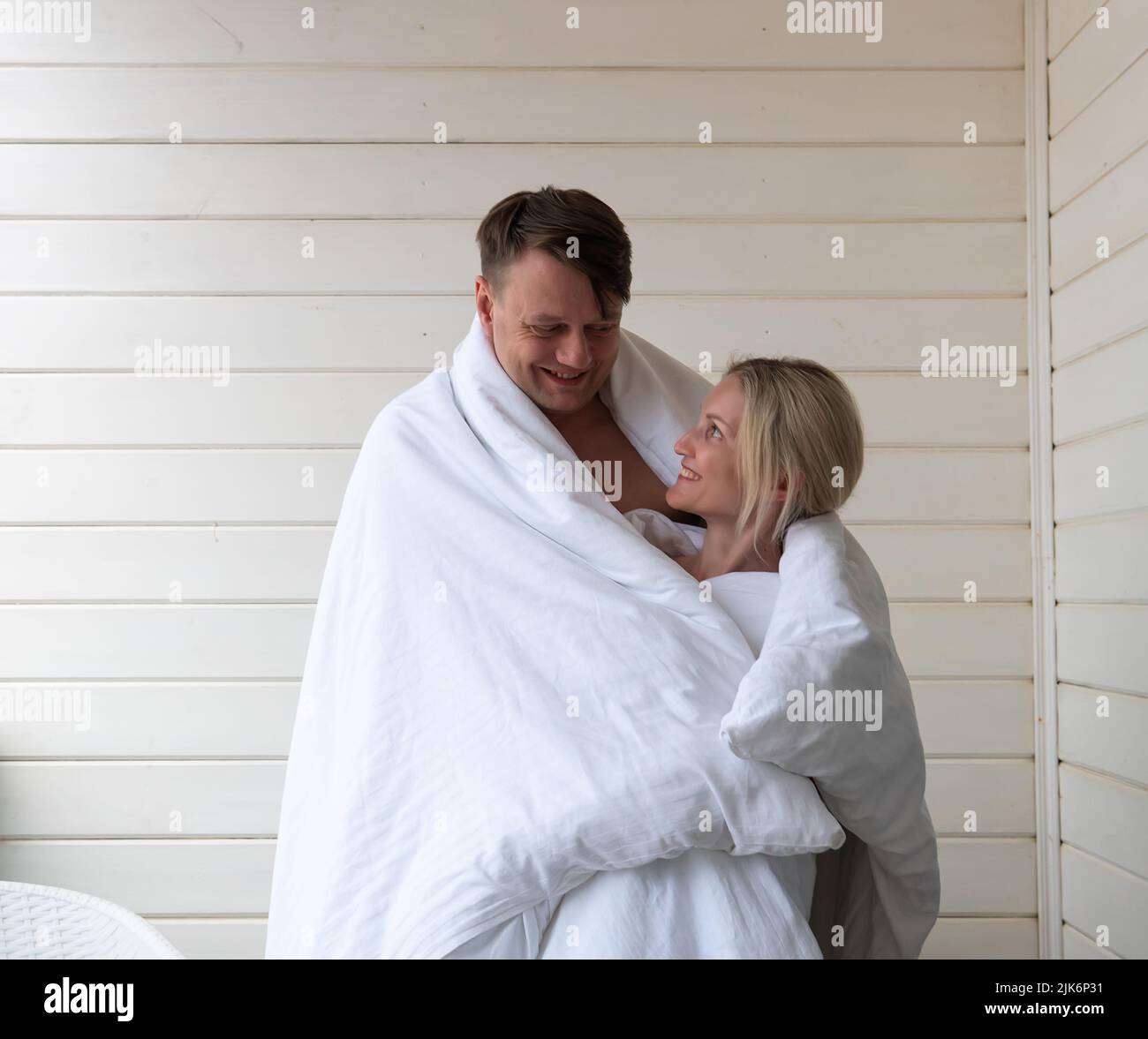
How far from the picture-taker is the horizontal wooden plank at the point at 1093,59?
1.79 m

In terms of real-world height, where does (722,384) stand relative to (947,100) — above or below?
below

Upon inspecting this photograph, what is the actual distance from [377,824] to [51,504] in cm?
138

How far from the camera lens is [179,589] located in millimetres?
2244

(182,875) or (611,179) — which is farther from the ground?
(611,179)

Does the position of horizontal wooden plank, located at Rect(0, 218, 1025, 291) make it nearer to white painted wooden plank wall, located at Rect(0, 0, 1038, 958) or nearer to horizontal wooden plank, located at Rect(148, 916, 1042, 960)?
white painted wooden plank wall, located at Rect(0, 0, 1038, 958)

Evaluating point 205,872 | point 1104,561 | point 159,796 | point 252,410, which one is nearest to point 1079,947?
point 1104,561

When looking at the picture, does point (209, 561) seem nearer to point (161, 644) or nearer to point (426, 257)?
point (161, 644)

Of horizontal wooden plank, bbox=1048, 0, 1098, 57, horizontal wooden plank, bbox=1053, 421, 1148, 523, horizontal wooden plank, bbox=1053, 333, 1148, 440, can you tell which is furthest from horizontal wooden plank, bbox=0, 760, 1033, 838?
horizontal wooden plank, bbox=1048, 0, 1098, 57

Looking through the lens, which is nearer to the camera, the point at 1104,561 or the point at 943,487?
the point at 1104,561

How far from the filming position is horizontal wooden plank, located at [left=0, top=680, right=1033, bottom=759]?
2223 millimetres

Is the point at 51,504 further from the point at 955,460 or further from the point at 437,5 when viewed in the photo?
the point at 955,460

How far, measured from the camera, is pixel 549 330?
142 cm

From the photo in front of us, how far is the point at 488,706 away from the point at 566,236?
61cm
